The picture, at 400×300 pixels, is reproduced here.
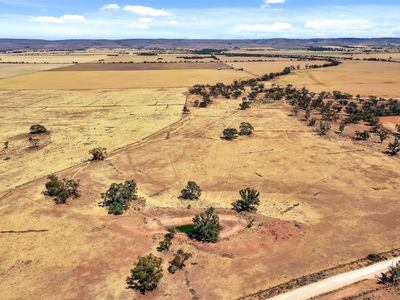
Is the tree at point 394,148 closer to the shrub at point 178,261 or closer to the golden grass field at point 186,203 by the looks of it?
the golden grass field at point 186,203

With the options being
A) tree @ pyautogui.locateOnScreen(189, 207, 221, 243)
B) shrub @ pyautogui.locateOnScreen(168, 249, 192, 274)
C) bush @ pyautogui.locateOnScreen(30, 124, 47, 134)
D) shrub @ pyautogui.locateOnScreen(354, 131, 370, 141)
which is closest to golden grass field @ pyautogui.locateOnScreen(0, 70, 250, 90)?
bush @ pyautogui.locateOnScreen(30, 124, 47, 134)

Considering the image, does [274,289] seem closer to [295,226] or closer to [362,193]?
[295,226]

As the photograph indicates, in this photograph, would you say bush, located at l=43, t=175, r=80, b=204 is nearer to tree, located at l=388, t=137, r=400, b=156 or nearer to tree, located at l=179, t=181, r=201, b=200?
tree, located at l=179, t=181, r=201, b=200

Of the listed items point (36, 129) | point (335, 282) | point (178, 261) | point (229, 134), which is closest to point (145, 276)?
point (178, 261)

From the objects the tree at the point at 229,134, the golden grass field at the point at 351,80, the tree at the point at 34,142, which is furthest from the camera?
the golden grass field at the point at 351,80

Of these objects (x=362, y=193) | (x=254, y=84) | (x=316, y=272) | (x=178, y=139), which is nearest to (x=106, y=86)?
(x=254, y=84)

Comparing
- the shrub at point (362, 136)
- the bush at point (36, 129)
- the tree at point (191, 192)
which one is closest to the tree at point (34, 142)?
the bush at point (36, 129)
